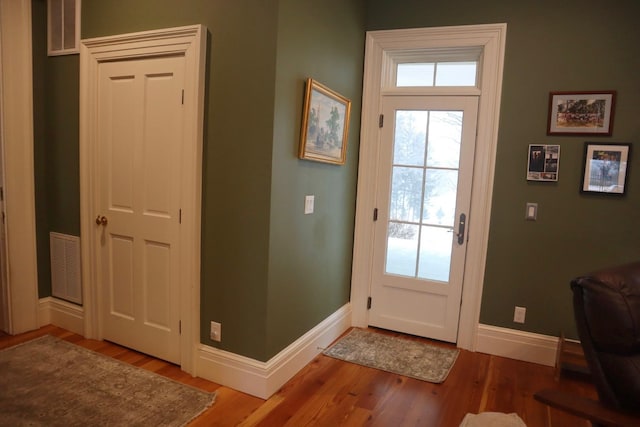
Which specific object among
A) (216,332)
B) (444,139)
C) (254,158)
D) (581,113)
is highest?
(581,113)

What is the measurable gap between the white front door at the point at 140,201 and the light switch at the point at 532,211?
94.9 inches

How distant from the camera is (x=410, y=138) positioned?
3.21 metres

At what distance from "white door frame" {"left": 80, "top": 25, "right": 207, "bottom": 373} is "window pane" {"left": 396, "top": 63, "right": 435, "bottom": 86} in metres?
1.65

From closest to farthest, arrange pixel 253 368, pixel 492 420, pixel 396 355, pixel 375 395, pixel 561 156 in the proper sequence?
pixel 492 420 → pixel 253 368 → pixel 375 395 → pixel 561 156 → pixel 396 355

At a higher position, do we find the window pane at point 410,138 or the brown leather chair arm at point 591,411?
the window pane at point 410,138

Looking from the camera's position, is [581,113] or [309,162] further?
[581,113]

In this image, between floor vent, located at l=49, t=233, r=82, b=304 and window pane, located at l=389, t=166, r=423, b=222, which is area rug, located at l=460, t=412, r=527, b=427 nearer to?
window pane, located at l=389, t=166, r=423, b=222

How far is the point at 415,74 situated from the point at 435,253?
4.73ft

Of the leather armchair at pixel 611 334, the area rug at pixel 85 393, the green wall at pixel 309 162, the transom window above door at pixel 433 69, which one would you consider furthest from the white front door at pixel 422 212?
the area rug at pixel 85 393

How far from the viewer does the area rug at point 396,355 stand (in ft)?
8.93

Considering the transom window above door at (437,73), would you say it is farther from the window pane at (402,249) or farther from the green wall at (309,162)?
the window pane at (402,249)

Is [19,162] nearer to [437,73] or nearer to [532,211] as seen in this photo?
[437,73]

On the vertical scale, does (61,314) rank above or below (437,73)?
below

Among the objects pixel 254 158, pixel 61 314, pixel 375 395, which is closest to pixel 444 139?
pixel 254 158
